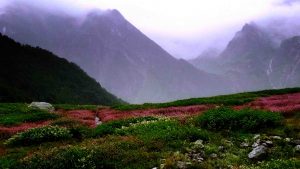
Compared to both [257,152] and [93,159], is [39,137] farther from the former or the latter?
[257,152]

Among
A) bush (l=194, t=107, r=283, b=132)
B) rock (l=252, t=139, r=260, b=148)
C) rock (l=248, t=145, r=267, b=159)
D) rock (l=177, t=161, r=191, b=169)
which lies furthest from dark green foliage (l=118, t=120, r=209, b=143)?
rock (l=177, t=161, r=191, b=169)

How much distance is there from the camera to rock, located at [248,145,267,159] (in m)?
18.9

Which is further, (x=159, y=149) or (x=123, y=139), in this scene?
(x=123, y=139)

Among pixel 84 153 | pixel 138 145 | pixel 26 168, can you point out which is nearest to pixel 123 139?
pixel 138 145

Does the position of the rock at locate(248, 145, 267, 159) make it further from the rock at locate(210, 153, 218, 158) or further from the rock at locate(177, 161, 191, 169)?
the rock at locate(177, 161, 191, 169)

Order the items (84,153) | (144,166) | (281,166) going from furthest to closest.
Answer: (84,153), (144,166), (281,166)

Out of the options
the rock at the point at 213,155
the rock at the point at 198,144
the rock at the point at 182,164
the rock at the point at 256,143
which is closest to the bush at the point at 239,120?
the rock at the point at 256,143

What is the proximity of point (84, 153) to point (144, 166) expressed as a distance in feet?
9.88

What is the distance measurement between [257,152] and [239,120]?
6495mm

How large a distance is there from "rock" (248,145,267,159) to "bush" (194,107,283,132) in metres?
5.20

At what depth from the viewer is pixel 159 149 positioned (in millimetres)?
21047

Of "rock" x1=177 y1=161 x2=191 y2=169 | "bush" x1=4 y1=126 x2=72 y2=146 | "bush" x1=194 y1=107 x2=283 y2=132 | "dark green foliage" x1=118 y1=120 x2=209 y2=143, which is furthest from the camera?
"bush" x1=4 y1=126 x2=72 y2=146

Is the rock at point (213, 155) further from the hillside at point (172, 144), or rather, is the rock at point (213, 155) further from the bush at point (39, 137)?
the bush at point (39, 137)

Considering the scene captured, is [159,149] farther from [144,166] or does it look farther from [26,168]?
[26,168]
